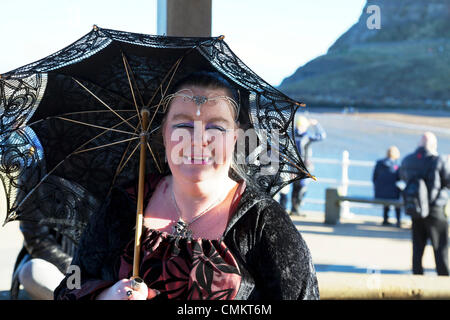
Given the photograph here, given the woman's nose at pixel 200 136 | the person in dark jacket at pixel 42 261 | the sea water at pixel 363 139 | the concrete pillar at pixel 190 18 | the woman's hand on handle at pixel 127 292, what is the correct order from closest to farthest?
the woman's hand on handle at pixel 127 292
the woman's nose at pixel 200 136
the concrete pillar at pixel 190 18
the person in dark jacket at pixel 42 261
the sea water at pixel 363 139

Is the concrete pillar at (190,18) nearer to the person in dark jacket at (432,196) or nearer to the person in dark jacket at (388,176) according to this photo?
the person in dark jacket at (432,196)

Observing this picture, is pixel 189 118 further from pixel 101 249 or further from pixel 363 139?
pixel 363 139

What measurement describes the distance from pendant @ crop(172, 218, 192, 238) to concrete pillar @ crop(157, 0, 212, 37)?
3.87 feet

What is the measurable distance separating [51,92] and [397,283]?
175 centimetres

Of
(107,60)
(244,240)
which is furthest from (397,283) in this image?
(107,60)

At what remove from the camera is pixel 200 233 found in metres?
1.65

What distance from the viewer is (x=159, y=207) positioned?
1.74m

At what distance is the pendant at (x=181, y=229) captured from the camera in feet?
5.41

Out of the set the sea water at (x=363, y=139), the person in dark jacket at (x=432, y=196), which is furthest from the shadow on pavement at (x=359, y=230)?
the sea water at (x=363, y=139)

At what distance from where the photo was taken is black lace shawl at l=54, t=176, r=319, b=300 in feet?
5.11

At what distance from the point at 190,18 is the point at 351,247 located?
5.37 meters

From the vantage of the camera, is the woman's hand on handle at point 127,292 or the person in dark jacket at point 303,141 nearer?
the woman's hand on handle at point 127,292

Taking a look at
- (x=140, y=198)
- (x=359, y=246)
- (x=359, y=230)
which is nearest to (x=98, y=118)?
(x=140, y=198)

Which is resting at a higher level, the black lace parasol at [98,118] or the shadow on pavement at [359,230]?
the black lace parasol at [98,118]
